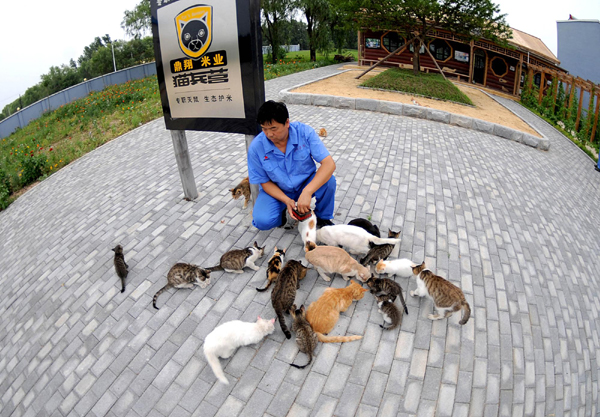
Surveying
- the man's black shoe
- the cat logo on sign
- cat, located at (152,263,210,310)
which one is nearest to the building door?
the man's black shoe

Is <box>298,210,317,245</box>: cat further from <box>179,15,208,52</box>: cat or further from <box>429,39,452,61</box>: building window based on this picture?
<box>429,39,452,61</box>: building window

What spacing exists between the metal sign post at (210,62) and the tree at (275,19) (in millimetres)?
21605

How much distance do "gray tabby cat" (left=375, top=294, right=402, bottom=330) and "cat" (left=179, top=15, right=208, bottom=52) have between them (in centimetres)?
398

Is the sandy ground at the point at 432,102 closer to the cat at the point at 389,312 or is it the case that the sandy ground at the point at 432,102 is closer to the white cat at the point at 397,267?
the white cat at the point at 397,267

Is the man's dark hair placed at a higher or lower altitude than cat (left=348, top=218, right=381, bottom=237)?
higher

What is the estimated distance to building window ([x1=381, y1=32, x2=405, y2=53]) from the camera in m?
23.5

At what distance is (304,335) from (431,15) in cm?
1797

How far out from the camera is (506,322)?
160 inches

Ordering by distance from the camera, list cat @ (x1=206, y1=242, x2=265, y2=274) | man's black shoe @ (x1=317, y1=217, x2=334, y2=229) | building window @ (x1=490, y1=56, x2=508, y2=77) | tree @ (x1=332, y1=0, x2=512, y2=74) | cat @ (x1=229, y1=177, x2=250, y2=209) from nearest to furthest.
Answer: cat @ (x1=206, y1=242, x2=265, y2=274) → man's black shoe @ (x1=317, y1=217, x2=334, y2=229) → cat @ (x1=229, y1=177, x2=250, y2=209) → tree @ (x1=332, y1=0, x2=512, y2=74) → building window @ (x1=490, y1=56, x2=508, y2=77)

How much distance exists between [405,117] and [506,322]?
30.2 feet

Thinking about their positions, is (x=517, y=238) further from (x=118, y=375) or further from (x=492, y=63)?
(x=492, y=63)

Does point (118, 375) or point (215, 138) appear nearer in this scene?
point (118, 375)

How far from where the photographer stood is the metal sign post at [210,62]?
14.1 feet

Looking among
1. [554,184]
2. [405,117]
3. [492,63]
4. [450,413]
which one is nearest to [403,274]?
[450,413]
